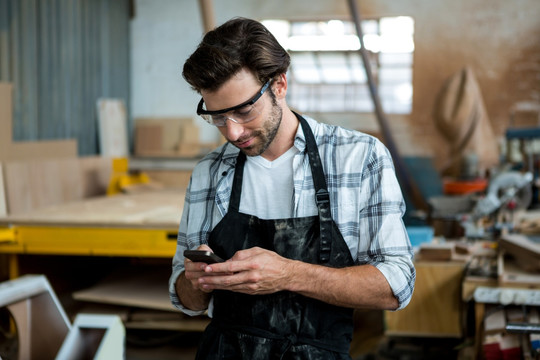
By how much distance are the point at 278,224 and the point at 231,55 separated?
1.52 feet

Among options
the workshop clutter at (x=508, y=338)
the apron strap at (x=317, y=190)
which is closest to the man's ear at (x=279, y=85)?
the apron strap at (x=317, y=190)

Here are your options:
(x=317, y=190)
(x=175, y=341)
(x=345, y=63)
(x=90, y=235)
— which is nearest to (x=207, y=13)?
(x=90, y=235)

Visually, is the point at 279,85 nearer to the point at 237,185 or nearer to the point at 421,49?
the point at 237,185

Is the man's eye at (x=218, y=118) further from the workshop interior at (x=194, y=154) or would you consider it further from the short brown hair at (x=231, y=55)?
the workshop interior at (x=194, y=154)

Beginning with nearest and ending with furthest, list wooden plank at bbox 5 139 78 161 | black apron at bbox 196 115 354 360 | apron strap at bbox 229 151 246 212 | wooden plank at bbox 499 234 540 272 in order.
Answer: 1. black apron at bbox 196 115 354 360
2. apron strap at bbox 229 151 246 212
3. wooden plank at bbox 499 234 540 272
4. wooden plank at bbox 5 139 78 161

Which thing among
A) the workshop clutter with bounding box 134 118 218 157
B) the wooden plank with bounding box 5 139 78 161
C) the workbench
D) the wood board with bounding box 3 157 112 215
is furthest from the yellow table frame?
the workshop clutter with bounding box 134 118 218 157

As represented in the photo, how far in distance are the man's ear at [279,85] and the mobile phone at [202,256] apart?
1.57 feet

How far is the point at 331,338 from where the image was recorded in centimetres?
153

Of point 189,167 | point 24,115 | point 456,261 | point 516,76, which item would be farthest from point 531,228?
point 516,76

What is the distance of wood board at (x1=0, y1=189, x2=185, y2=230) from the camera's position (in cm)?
319

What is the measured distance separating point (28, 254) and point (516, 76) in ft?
20.9

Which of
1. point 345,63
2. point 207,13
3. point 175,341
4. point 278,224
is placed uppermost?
point 345,63

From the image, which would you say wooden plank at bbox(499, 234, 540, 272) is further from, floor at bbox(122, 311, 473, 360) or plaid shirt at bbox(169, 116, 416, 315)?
plaid shirt at bbox(169, 116, 416, 315)

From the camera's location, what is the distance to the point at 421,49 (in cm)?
771
